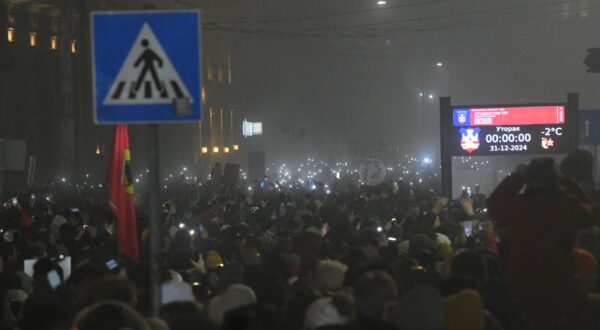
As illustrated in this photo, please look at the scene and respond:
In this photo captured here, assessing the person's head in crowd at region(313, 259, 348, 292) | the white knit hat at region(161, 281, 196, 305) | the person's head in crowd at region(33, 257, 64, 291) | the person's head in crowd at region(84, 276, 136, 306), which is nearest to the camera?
the person's head in crowd at region(84, 276, 136, 306)

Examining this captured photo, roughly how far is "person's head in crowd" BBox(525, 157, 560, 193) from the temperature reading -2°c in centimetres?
1682

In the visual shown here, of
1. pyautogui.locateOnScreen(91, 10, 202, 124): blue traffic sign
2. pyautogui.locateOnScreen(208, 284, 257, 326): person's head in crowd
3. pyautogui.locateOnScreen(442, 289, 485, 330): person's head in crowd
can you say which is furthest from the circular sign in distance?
pyautogui.locateOnScreen(91, 10, 202, 124): blue traffic sign

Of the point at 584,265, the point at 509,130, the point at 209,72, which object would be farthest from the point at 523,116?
the point at 209,72

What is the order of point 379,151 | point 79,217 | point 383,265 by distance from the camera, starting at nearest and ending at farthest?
1. point 383,265
2. point 79,217
3. point 379,151

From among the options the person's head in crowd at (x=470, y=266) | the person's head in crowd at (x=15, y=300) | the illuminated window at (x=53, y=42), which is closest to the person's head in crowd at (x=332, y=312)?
the person's head in crowd at (x=470, y=266)

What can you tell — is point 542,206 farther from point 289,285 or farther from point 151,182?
point 289,285

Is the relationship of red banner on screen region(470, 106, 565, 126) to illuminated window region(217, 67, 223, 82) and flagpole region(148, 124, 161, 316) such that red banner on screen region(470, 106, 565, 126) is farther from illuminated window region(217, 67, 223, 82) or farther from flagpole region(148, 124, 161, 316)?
illuminated window region(217, 67, 223, 82)

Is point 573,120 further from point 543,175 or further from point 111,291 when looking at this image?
point 111,291

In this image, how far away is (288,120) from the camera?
89.1m

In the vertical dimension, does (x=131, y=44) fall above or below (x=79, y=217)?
above

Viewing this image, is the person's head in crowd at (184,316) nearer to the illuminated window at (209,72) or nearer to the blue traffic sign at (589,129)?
the blue traffic sign at (589,129)

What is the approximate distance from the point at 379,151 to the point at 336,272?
33.2m

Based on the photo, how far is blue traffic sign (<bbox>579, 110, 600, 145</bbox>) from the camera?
26.3 metres

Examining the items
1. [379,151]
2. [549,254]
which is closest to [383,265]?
[549,254]
